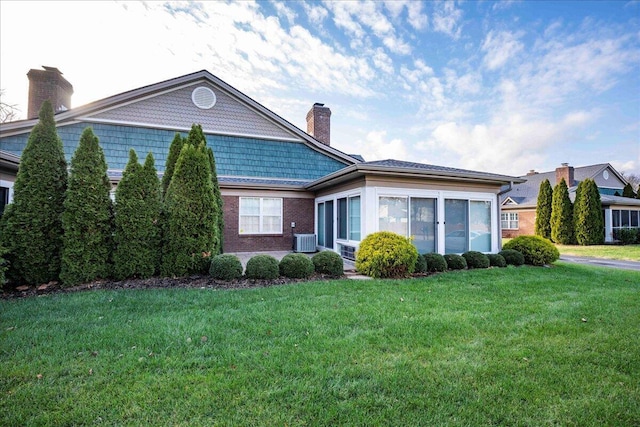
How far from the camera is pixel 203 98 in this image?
536 inches

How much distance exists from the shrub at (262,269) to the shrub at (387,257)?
7.21 feet

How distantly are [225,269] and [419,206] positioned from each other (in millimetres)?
5967

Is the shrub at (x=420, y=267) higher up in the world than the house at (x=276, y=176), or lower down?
lower down

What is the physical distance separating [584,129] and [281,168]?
15.3m

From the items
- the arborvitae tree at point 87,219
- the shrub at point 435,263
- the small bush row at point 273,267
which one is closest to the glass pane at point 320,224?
the small bush row at point 273,267

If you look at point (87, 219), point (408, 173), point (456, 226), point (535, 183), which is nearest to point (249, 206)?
point (87, 219)

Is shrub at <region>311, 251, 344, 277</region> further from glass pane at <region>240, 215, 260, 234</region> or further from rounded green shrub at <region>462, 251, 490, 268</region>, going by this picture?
glass pane at <region>240, 215, 260, 234</region>

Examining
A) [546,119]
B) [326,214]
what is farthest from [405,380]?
[546,119]

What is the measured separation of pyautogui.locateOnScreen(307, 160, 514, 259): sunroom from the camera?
874 cm

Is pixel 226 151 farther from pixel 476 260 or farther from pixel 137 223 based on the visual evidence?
pixel 476 260

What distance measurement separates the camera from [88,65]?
10430mm

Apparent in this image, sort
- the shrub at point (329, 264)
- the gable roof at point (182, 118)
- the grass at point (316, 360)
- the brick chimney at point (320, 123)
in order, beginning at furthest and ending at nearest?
the brick chimney at point (320, 123), the gable roof at point (182, 118), the shrub at point (329, 264), the grass at point (316, 360)

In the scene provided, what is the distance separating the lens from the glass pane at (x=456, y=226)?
9.66m

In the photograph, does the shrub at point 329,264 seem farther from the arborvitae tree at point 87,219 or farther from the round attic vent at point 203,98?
the round attic vent at point 203,98
